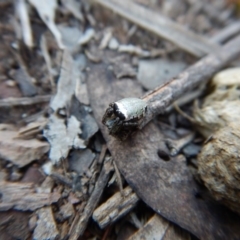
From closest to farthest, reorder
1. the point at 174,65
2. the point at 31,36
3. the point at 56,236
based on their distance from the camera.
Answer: the point at 56,236 < the point at 31,36 < the point at 174,65

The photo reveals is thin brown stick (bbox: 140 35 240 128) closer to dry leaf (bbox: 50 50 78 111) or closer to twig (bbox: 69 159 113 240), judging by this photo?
twig (bbox: 69 159 113 240)

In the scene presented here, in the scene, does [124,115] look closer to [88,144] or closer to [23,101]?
[88,144]

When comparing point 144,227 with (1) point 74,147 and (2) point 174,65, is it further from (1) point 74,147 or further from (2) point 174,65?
(2) point 174,65

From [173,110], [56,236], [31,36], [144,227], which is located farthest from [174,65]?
[56,236]

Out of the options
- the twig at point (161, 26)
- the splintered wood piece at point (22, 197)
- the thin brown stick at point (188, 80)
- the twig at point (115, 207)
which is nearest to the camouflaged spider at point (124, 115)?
the thin brown stick at point (188, 80)

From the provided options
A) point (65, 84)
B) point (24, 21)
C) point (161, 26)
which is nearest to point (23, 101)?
point (65, 84)

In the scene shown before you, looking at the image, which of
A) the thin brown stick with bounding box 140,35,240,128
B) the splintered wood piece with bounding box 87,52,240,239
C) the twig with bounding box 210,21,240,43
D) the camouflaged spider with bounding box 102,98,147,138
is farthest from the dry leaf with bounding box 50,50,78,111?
the twig with bounding box 210,21,240,43

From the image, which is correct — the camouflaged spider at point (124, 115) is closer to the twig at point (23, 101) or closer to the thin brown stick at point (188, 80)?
the thin brown stick at point (188, 80)
